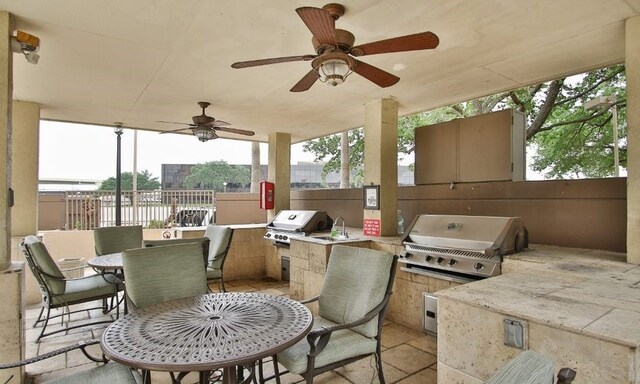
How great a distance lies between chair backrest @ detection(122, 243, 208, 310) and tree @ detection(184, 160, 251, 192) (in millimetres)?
18207

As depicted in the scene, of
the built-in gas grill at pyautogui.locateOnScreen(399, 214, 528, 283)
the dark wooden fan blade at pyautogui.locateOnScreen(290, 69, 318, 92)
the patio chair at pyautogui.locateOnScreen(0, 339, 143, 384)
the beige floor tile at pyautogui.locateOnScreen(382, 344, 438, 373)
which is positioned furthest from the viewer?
the built-in gas grill at pyautogui.locateOnScreen(399, 214, 528, 283)

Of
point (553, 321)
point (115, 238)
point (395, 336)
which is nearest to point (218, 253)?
point (115, 238)

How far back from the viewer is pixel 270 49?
297cm

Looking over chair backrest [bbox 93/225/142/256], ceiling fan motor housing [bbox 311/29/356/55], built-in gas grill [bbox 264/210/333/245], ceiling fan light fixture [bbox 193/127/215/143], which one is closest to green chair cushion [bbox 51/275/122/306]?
chair backrest [bbox 93/225/142/256]

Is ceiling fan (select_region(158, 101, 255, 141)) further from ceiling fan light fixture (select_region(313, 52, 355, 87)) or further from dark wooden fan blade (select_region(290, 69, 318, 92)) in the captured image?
ceiling fan light fixture (select_region(313, 52, 355, 87))

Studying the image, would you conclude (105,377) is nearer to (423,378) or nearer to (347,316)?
(347,316)

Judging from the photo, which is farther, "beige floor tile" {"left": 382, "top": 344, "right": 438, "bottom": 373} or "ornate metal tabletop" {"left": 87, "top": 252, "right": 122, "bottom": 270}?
"ornate metal tabletop" {"left": 87, "top": 252, "right": 122, "bottom": 270}

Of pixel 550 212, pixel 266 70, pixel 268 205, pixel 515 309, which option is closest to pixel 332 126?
pixel 268 205

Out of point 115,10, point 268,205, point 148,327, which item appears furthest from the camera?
point 268,205

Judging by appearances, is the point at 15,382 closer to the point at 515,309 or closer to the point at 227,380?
the point at 227,380

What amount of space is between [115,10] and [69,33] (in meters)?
A: 0.63

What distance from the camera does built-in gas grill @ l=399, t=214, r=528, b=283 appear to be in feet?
9.63

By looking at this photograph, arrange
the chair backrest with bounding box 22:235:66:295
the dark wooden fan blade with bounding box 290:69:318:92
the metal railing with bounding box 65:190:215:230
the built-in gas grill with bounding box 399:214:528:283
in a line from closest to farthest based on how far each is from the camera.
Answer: the dark wooden fan blade with bounding box 290:69:318:92, the built-in gas grill with bounding box 399:214:528:283, the chair backrest with bounding box 22:235:66:295, the metal railing with bounding box 65:190:215:230

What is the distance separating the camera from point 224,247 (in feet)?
14.6
